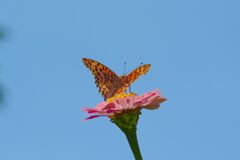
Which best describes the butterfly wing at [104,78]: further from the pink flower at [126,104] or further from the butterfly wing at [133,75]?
the pink flower at [126,104]

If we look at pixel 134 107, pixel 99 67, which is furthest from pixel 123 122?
pixel 99 67

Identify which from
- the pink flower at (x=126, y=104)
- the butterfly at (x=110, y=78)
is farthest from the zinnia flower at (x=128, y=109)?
the butterfly at (x=110, y=78)

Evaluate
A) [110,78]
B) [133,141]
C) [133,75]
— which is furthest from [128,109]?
[110,78]

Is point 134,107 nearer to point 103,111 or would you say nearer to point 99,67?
point 103,111

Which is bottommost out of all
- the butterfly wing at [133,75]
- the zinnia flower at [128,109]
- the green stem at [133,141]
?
the green stem at [133,141]

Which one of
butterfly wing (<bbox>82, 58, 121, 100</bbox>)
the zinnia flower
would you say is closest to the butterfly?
butterfly wing (<bbox>82, 58, 121, 100</bbox>)

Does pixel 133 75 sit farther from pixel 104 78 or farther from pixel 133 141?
pixel 133 141

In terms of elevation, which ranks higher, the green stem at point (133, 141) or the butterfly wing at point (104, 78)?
the butterfly wing at point (104, 78)
